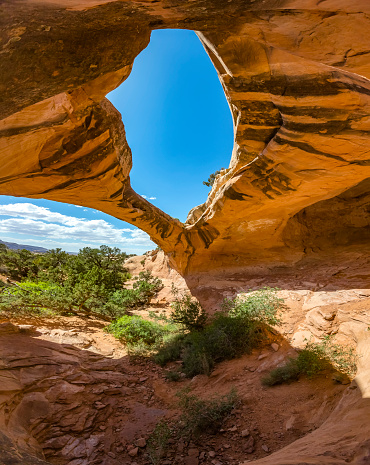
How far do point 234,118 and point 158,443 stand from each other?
6887 millimetres

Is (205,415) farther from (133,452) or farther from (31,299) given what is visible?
(31,299)

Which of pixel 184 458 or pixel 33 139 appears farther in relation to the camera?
pixel 33 139

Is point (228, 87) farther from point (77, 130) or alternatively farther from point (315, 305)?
point (315, 305)

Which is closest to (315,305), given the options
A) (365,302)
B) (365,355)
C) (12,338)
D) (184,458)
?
(365,302)

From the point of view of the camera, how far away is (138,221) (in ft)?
31.7

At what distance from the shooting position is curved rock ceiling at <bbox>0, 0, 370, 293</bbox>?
214cm

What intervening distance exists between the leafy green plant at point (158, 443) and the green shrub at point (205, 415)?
254 millimetres

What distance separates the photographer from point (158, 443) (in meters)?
3.16

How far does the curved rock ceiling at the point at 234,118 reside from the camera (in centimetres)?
214

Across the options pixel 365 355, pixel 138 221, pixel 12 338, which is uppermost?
pixel 138 221

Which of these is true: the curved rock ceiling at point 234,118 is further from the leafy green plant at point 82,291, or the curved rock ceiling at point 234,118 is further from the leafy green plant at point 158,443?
the leafy green plant at point 158,443

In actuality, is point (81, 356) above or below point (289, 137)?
below

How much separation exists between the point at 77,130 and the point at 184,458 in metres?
6.20

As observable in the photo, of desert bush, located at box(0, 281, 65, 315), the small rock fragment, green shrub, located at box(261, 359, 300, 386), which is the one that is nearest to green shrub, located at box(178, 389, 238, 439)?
the small rock fragment
